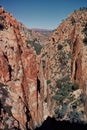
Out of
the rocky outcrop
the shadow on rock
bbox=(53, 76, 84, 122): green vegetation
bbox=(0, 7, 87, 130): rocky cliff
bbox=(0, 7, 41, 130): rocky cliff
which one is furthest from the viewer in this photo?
the rocky outcrop

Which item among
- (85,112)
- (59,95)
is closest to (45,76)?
(59,95)

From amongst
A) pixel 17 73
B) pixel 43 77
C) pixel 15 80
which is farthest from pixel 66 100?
pixel 43 77

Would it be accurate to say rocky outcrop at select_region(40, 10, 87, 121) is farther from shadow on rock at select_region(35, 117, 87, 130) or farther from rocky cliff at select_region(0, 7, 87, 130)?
shadow on rock at select_region(35, 117, 87, 130)

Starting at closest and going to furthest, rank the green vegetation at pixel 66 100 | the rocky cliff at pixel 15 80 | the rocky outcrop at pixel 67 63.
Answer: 1. the rocky cliff at pixel 15 80
2. the green vegetation at pixel 66 100
3. the rocky outcrop at pixel 67 63

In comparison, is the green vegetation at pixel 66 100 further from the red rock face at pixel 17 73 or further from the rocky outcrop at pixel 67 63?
the red rock face at pixel 17 73

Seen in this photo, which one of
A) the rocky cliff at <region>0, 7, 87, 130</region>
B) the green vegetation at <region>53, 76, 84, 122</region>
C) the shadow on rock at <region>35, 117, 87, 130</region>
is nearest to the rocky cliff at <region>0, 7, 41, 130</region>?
the rocky cliff at <region>0, 7, 87, 130</region>

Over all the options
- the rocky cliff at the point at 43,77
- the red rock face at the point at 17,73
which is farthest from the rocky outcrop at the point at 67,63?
the red rock face at the point at 17,73

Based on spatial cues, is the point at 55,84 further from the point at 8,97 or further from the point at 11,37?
the point at 8,97

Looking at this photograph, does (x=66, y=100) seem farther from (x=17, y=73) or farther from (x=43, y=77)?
(x=43, y=77)

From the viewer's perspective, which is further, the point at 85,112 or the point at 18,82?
the point at 85,112
